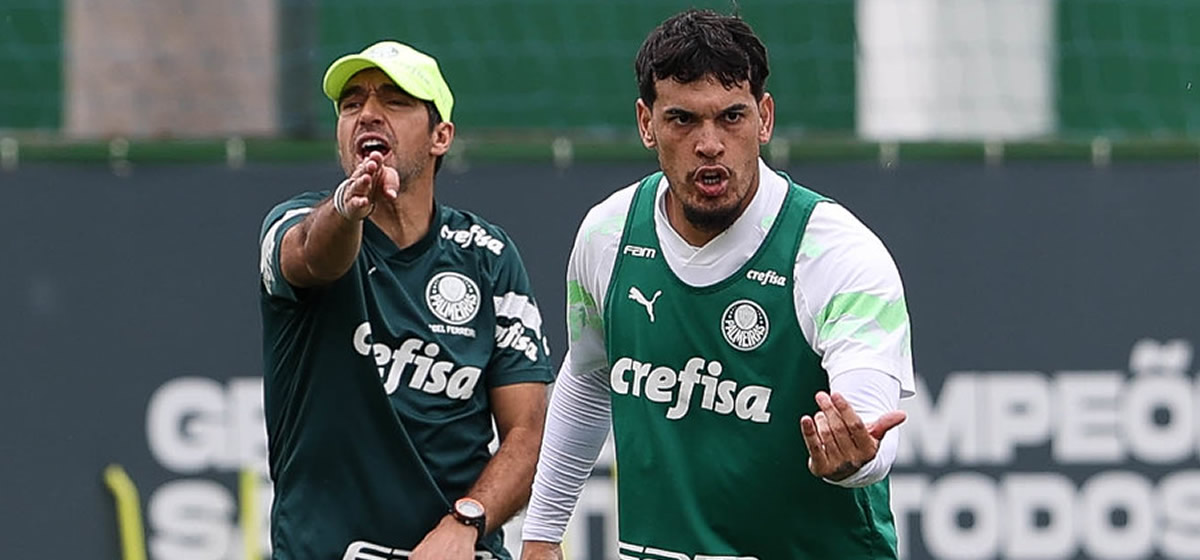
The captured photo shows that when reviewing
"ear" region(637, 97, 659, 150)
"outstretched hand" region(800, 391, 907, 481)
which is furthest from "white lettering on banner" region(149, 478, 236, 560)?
"outstretched hand" region(800, 391, 907, 481)

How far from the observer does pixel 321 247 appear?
4668 mm

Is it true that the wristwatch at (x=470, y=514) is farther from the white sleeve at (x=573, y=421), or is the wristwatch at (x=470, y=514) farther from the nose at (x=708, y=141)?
the nose at (x=708, y=141)

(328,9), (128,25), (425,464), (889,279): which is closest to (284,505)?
(425,464)

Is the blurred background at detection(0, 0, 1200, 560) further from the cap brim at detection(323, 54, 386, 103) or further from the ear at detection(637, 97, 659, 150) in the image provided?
the ear at detection(637, 97, 659, 150)

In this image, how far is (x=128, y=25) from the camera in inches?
308

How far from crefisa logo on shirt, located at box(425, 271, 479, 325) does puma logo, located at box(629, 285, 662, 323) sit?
26.8 inches

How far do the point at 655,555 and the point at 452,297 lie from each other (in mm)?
931

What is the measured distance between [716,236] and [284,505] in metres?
1.31

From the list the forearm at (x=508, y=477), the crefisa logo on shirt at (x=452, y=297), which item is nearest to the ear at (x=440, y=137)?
the crefisa logo on shirt at (x=452, y=297)

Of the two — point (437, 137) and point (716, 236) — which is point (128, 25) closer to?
point (437, 137)

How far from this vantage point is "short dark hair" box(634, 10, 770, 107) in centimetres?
433

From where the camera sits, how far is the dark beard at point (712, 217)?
4.40 meters

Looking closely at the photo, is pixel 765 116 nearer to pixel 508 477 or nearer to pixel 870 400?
pixel 870 400

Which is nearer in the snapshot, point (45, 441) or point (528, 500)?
point (528, 500)
